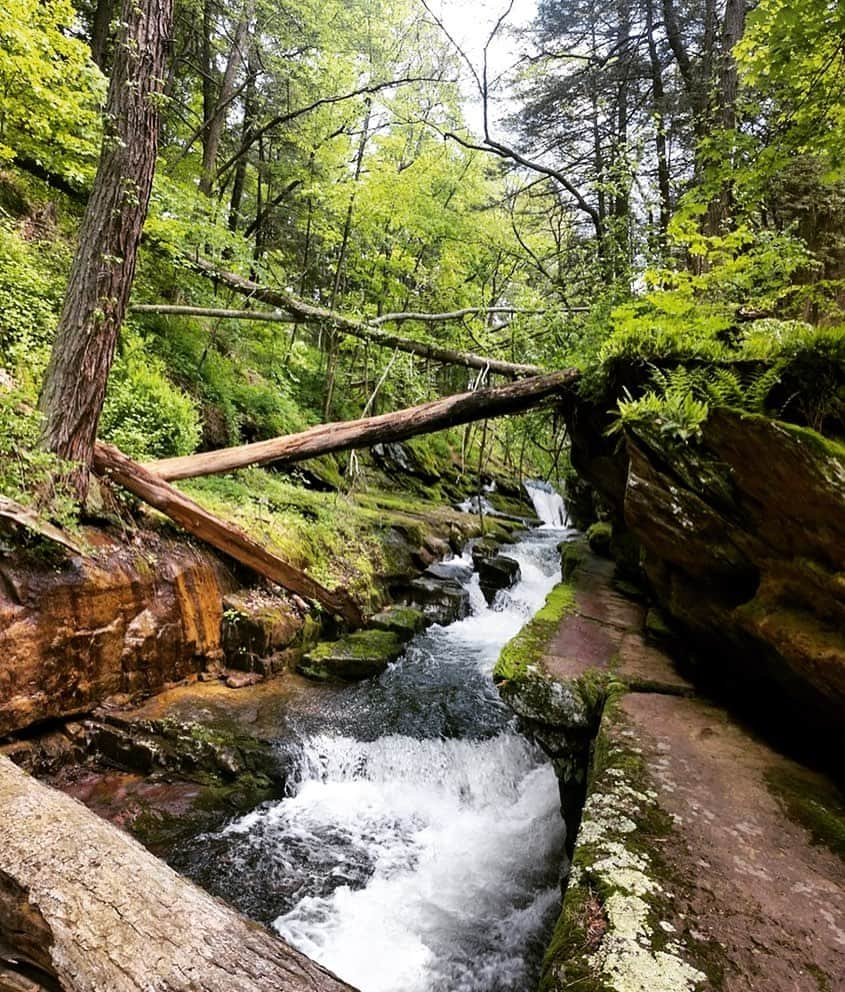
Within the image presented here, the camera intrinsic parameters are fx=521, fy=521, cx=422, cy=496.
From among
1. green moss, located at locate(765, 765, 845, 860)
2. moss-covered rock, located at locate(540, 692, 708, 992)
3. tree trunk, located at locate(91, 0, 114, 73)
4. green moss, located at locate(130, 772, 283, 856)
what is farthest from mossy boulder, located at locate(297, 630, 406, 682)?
tree trunk, located at locate(91, 0, 114, 73)

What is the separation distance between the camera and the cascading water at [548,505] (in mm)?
20812

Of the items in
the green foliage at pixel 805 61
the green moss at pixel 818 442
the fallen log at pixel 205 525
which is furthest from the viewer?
the fallen log at pixel 205 525

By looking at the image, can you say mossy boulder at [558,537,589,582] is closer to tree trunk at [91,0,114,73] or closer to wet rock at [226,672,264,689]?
wet rock at [226,672,264,689]

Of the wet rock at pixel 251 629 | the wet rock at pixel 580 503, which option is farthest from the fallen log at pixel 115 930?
the wet rock at pixel 580 503

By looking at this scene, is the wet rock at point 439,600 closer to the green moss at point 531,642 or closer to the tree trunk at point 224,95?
the green moss at point 531,642

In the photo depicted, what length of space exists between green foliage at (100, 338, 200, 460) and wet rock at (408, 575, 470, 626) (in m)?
4.59

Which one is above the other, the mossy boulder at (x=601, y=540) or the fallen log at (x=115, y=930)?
the mossy boulder at (x=601, y=540)

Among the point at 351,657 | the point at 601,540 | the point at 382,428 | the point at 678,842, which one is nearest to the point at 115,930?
the point at 678,842

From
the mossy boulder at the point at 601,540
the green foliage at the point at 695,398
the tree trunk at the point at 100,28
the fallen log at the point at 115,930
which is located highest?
the tree trunk at the point at 100,28

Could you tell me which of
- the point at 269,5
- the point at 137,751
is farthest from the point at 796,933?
the point at 269,5

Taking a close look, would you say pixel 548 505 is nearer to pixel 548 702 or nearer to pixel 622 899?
pixel 548 702

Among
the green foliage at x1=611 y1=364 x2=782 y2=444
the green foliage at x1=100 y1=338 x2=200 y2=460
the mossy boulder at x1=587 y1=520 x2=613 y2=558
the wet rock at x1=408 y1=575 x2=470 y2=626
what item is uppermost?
the green foliage at x1=611 y1=364 x2=782 y2=444

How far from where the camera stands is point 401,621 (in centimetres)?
852

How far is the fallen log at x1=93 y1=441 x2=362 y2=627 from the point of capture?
20.0ft
